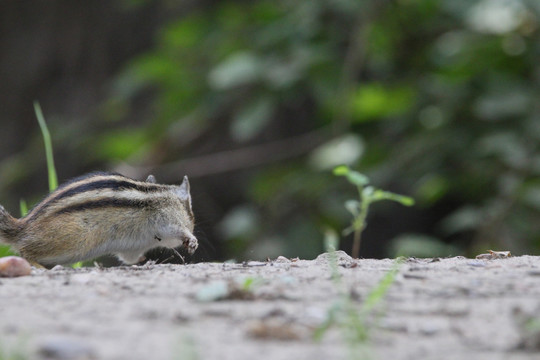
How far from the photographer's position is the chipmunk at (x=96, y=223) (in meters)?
3.86

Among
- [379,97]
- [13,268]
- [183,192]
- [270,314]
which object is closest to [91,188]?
[183,192]

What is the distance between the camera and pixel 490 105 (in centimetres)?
480

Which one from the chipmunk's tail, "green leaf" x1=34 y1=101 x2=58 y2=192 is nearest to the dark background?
"green leaf" x1=34 y1=101 x2=58 y2=192

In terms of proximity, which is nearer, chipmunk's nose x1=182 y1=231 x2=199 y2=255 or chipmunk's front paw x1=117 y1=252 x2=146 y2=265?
chipmunk's front paw x1=117 y1=252 x2=146 y2=265

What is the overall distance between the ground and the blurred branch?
306 cm

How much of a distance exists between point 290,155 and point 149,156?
113 centimetres

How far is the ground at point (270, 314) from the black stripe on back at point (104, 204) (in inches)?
42.6

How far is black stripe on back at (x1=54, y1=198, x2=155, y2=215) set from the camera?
3896mm

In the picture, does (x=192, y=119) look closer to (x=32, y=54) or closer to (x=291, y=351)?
(x=291, y=351)

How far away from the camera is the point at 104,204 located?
402 cm

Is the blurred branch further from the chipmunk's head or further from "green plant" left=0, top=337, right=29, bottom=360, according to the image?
"green plant" left=0, top=337, right=29, bottom=360

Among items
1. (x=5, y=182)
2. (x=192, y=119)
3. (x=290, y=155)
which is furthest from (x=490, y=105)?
(x=5, y=182)

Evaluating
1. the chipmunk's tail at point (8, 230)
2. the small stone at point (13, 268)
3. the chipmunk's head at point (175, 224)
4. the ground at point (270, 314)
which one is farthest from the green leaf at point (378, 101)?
the small stone at point (13, 268)

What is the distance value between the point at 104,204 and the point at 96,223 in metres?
0.11
